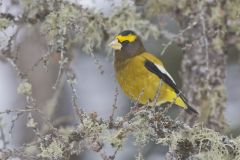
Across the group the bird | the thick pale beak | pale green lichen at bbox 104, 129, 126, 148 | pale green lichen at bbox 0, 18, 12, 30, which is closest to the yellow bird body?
the bird

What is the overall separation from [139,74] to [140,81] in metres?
0.05

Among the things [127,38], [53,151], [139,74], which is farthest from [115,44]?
[53,151]

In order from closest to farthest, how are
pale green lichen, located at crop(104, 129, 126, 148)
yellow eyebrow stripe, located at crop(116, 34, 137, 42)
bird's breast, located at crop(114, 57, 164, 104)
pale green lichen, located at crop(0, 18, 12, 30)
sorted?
1. pale green lichen, located at crop(104, 129, 126, 148)
2. pale green lichen, located at crop(0, 18, 12, 30)
3. bird's breast, located at crop(114, 57, 164, 104)
4. yellow eyebrow stripe, located at crop(116, 34, 137, 42)

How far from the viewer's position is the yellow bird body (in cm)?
491

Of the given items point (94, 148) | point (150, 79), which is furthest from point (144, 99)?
point (94, 148)

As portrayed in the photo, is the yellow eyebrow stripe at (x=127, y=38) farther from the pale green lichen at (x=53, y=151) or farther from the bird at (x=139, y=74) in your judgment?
the pale green lichen at (x=53, y=151)

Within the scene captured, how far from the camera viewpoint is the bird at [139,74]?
4918mm

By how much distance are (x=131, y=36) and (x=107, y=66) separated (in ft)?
10.4

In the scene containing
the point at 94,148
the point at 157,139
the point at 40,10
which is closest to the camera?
the point at 94,148

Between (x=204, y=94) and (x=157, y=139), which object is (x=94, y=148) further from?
(x=204, y=94)

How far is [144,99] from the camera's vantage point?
4949 millimetres

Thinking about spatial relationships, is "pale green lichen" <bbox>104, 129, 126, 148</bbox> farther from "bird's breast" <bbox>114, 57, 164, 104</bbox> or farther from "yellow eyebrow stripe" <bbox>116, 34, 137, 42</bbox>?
"yellow eyebrow stripe" <bbox>116, 34, 137, 42</bbox>

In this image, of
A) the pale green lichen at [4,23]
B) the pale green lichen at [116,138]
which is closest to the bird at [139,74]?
the pale green lichen at [4,23]

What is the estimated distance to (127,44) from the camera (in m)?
5.12
